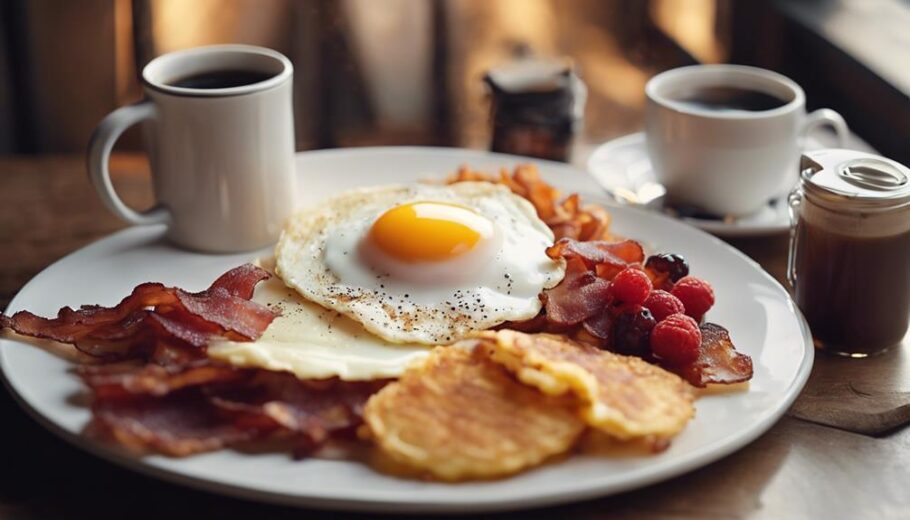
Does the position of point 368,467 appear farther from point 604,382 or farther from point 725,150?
point 725,150

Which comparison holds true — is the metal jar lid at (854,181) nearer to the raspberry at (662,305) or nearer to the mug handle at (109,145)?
the raspberry at (662,305)

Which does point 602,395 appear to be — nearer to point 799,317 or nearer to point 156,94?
point 799,317

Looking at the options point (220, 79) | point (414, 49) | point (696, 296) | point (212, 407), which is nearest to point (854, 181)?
point (696, 296)

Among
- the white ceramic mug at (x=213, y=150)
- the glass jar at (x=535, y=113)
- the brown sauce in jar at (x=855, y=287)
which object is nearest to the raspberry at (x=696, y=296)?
the brown sauce in jar at (x=855, y=287)

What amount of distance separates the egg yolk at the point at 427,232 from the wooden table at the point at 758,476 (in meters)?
0.52

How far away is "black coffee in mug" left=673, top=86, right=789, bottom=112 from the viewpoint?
81.4 inches

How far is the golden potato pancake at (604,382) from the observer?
121cm

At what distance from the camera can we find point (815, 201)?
4.98 ft

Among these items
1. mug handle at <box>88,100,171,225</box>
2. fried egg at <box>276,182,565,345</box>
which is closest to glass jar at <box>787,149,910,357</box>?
fried egg at <box>276,182,565,345</box>

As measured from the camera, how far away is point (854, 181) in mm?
1501

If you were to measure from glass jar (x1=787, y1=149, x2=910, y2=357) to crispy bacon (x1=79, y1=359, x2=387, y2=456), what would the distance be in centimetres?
72

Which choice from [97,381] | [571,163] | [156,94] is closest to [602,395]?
[97,381]

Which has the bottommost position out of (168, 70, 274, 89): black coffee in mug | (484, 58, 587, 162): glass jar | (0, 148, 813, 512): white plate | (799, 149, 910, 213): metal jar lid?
(0, 148, 813, 512): white plate

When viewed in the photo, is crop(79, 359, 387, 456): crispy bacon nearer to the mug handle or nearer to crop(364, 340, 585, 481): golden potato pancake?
crop(364, 340, 585, 481): golden potato pancake
